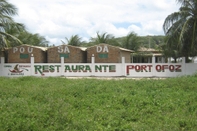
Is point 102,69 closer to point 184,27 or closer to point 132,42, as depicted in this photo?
point 184,27

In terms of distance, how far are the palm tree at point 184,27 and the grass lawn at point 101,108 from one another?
688 centimetres

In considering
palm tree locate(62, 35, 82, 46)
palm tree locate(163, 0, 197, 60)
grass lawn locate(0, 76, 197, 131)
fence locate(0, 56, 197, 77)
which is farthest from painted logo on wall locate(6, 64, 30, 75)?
palm tree locate(62, 35, 82, 46)

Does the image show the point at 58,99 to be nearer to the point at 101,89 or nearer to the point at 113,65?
the point at 101,89

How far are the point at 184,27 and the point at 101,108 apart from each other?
11227mm

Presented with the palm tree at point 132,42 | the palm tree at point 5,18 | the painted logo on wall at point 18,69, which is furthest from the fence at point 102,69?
the palm tree at point 132,42

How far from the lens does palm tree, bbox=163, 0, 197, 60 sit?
55.4 feet

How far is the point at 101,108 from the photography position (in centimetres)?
806

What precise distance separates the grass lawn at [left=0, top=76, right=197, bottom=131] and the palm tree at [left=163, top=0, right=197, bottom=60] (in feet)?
22.6

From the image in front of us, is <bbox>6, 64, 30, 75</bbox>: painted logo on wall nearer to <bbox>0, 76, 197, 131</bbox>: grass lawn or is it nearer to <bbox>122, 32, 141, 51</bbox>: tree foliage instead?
<bbox>0, 76, 197, 131</bbox>: grass lawn

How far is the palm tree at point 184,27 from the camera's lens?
55.4ft

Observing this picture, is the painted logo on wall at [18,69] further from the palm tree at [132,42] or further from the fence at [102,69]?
the palm tree at [132,42]

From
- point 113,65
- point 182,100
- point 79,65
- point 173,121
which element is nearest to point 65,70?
point 79,65

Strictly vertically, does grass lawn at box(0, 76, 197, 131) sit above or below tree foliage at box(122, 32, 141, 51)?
below

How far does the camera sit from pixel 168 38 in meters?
18.0
